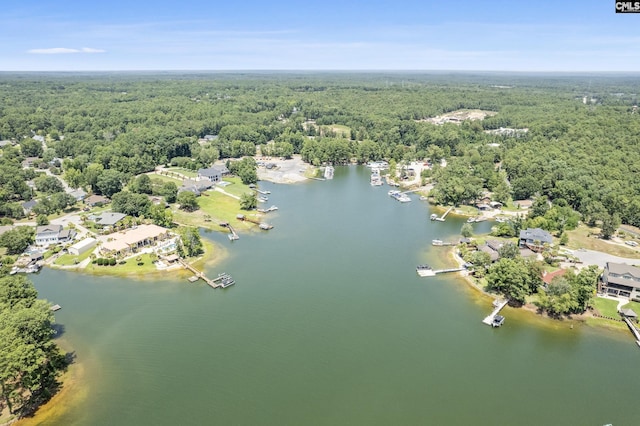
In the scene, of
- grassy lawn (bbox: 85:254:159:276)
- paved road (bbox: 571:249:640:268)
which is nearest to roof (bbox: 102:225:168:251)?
grassy lawn (bbox: 85:254:159:276)

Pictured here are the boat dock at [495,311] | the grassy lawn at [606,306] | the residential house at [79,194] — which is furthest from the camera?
the residential house at [79,194]

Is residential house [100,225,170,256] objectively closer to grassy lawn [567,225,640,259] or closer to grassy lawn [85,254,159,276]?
grassy lawn [85,254,159,276]

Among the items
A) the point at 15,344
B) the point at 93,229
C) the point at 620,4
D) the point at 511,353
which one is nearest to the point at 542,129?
the point at 511,353

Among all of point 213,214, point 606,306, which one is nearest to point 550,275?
point 606,306

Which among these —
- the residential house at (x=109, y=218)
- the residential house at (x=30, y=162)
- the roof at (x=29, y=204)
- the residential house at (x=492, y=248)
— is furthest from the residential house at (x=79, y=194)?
the residential house at (x=492, y=248)

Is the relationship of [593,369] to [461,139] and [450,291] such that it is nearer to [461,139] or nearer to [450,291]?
[450,291]

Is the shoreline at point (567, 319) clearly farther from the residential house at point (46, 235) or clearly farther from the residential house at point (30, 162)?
the residential house at point (30, 162)
